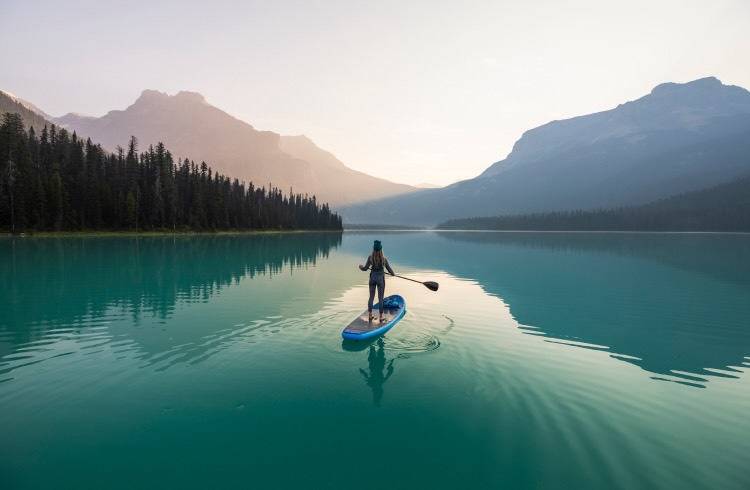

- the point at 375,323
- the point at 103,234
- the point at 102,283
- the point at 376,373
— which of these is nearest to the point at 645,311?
the point at 375,323

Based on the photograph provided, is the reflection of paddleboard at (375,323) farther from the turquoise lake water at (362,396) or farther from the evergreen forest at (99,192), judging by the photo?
the evergreen forest at (99,192)

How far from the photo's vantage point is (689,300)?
2967cm

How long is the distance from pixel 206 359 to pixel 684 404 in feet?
54.8

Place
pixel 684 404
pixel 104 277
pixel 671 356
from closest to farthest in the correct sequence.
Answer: pixel 684 404 < pixel 671 356 < pixel 104 277

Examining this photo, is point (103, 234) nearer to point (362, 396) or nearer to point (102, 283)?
point (102, 283)

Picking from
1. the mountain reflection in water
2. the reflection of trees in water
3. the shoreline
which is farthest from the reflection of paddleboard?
the shoreline

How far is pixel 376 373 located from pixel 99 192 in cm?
12631

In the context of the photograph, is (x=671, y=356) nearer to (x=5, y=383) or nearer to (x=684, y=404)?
(x=684, y=404)

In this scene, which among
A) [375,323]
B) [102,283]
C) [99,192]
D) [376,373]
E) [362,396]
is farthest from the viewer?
[99,192]

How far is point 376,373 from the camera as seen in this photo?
1322cm

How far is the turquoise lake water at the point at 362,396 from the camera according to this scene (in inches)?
302

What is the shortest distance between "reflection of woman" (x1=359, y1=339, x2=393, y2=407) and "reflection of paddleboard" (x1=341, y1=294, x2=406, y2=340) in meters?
0.97

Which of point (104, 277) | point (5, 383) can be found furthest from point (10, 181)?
point (5, 383)

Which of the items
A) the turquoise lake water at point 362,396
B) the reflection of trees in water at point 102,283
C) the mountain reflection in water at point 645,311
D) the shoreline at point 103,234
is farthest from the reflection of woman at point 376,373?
the shoreline at point 103,234
